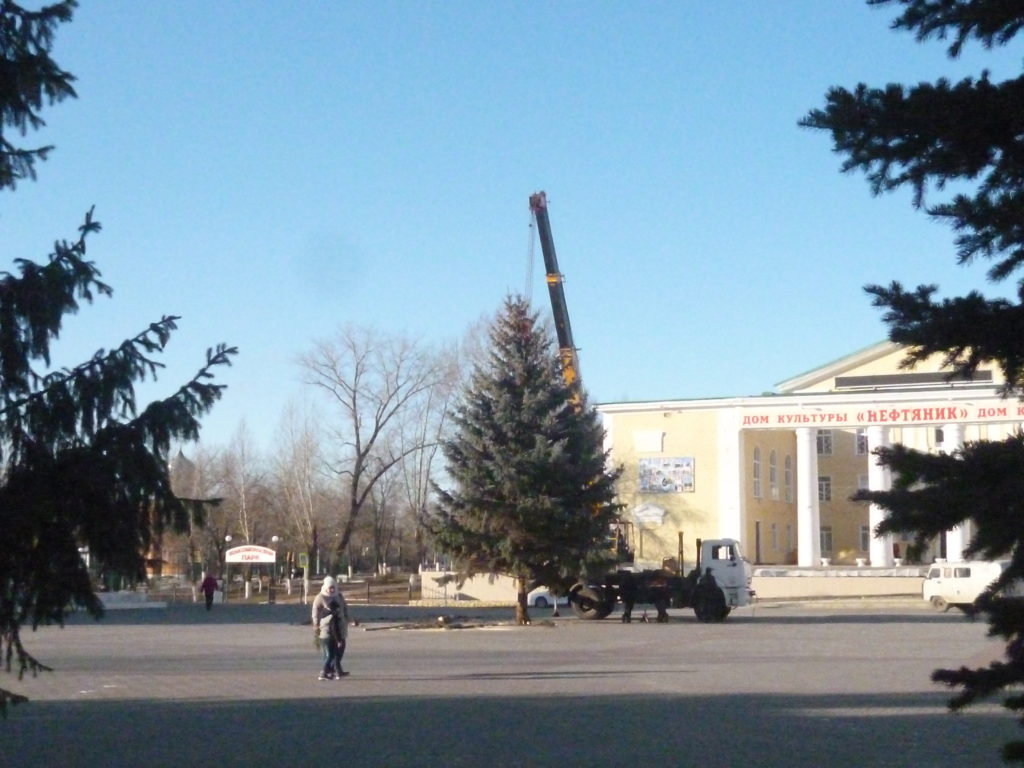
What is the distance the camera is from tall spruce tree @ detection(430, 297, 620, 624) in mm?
38094

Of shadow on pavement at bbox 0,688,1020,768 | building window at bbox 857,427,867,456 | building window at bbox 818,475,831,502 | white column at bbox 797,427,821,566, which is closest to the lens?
shadow on pavement at bbox 0,688,1020,768

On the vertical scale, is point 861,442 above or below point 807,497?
above

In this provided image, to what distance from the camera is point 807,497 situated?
65500 millimetres

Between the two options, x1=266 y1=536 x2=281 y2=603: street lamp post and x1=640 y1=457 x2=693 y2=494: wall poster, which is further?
x1=640 y1=457 x2=693 y2=494: wall poster

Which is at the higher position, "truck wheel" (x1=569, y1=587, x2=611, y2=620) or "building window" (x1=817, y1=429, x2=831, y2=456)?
"building window" (x1=817, y1=429, x2=831, y2=456)

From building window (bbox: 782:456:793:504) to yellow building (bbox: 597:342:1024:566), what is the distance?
57 millimetres

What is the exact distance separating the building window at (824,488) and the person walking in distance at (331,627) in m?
55.4

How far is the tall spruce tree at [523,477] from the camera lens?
38.1 m

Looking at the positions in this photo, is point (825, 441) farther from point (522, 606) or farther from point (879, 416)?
point (522, 606)

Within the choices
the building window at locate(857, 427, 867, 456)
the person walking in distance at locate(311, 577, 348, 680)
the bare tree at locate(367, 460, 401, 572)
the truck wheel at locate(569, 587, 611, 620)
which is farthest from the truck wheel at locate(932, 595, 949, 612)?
the bare tree at locate(367, 460, 401, 572)

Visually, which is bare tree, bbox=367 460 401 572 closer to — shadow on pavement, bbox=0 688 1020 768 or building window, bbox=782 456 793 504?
building window, bbox=782 456 793 504

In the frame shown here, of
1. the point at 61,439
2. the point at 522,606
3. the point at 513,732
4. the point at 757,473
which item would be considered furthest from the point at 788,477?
the point at 61,439

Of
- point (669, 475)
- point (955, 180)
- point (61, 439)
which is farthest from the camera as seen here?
point (669, 475)

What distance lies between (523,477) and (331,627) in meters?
17.7
